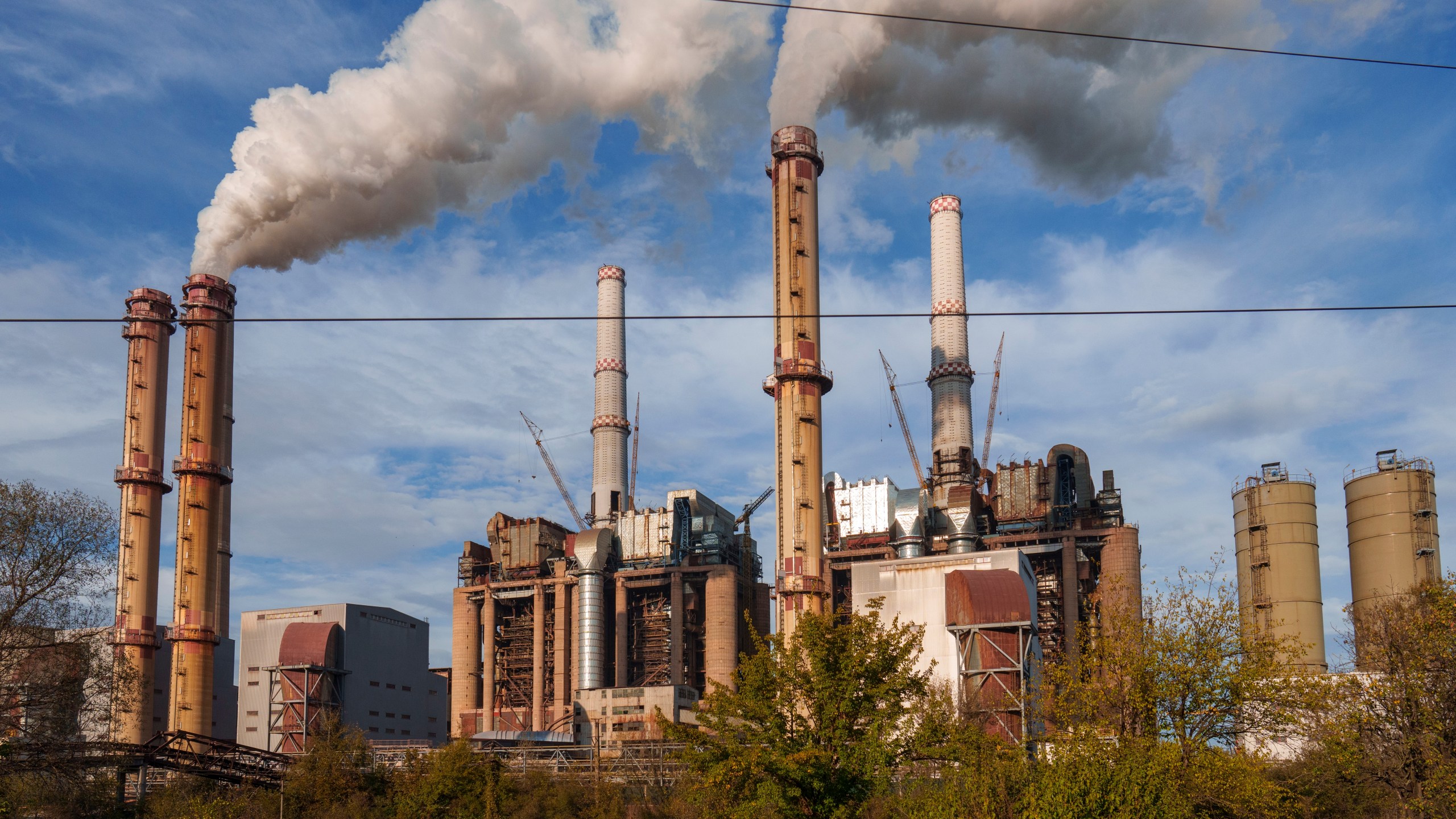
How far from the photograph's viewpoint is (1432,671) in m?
42.9

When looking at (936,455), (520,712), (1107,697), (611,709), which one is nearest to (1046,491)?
(936,455)

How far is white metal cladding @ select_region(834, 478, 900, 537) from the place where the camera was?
112 metres

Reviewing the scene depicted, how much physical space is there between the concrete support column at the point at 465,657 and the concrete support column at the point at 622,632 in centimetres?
1515

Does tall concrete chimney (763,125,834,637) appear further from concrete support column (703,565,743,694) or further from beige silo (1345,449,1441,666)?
beige silo (1345,449,1441,666)

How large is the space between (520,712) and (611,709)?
13277mm

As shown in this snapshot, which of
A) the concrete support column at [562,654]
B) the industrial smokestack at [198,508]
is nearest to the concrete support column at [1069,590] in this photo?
the concrete support column at [562,654]

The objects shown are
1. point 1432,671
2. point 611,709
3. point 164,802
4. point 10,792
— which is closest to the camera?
point 1432,671

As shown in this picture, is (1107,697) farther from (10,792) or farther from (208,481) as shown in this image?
(208,481)

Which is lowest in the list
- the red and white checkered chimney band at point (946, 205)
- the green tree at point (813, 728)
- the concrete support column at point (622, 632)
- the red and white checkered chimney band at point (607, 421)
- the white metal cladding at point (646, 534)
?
the green tree at point (813, 728)

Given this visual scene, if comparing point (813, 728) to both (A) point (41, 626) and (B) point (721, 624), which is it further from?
(B) point (721, 624)

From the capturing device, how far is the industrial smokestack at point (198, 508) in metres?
93.3

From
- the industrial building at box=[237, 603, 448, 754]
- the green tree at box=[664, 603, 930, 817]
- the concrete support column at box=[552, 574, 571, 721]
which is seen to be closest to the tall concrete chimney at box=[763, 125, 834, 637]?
the concrete support column at box=[552, 574, 571, 721]

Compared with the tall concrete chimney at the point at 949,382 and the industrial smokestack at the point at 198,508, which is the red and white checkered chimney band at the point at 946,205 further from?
the industrial smokestack at the point at 198,508

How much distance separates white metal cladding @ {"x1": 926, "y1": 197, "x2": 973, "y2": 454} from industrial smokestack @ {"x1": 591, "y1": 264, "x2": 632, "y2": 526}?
97.9ft
